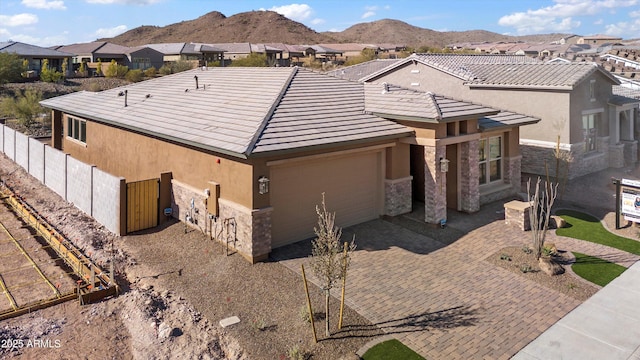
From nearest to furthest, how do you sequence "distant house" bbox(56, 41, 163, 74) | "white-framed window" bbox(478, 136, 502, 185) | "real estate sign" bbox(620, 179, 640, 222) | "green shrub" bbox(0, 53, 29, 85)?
1. "real estate sign" bbox(620, 179, 640, 222)
2. "white-framed window" bbox(478, 136, 502, 185)
3. "green shrub" bbox(0, 53, 29, 85)
4. "distant house" bbox(56, 41, 163, 74)

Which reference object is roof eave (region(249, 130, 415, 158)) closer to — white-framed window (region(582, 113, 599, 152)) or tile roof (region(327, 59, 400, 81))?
white-framed window (region(582, 113, 599, 152))

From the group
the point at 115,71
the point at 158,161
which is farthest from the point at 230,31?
the point at 158,161

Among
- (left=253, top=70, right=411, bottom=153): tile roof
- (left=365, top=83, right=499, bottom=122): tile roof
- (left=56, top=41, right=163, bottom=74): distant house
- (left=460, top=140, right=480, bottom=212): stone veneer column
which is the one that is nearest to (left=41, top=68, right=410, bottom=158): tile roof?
(left=253, top=70, right=411, bottom=153): tile roof

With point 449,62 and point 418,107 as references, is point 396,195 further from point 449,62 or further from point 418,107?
point 449,62

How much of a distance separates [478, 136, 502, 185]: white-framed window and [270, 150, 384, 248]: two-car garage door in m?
5.08

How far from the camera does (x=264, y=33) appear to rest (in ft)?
489

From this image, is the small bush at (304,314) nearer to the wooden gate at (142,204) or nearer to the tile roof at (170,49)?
the wooden gate at (142,204)

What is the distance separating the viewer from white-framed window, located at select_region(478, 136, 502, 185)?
1781 centimetres

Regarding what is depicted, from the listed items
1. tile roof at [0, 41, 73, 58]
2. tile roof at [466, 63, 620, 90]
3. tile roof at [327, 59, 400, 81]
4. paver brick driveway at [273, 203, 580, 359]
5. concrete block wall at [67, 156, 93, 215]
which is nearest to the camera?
paver brick driveway at [273, 203, 580, 359]

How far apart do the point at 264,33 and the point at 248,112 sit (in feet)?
472

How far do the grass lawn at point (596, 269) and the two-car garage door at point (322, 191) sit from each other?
6.35 metres

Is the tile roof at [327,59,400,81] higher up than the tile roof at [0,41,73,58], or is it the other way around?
the tile roof at [0,41,73,58]

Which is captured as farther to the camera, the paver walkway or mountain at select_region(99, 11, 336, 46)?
mountain at select_region(99, 11, 336, 46)

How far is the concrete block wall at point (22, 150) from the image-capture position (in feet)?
75.4
